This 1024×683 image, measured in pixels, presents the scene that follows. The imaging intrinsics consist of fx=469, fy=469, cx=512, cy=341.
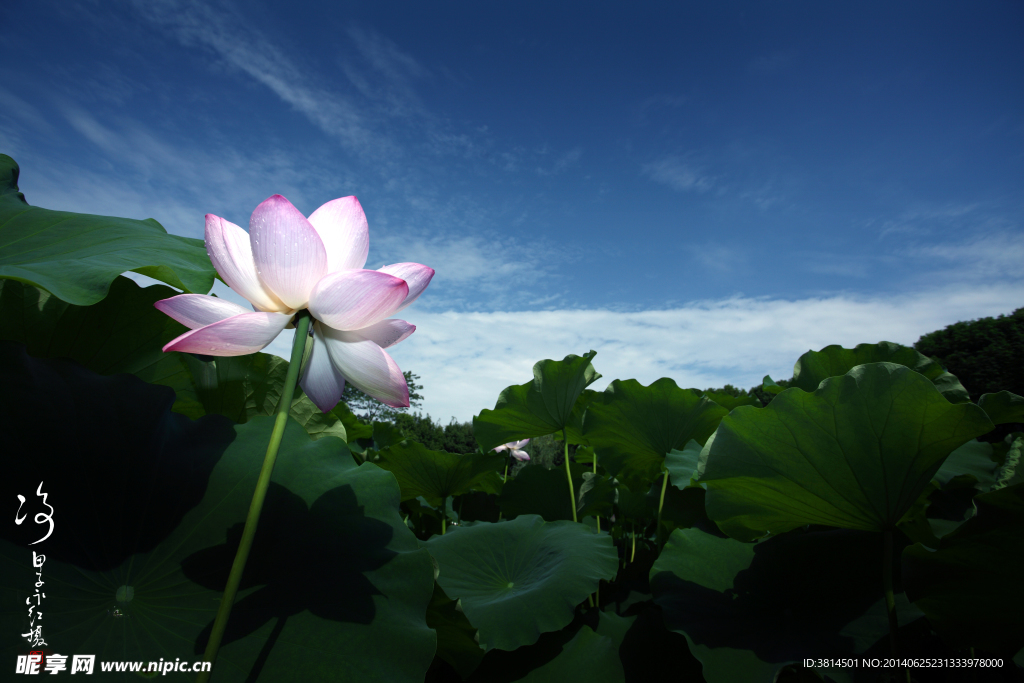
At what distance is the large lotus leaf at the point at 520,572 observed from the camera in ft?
3.95

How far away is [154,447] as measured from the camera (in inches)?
31.8

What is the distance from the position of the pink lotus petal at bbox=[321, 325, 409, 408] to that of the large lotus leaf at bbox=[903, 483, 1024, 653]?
98 centimetres

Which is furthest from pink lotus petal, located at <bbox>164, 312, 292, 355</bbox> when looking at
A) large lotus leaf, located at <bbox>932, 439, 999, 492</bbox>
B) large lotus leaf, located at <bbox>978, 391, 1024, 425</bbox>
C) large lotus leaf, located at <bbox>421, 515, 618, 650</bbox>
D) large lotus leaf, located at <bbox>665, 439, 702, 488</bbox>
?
large lotus leaf, located at <bbox>978, 391, 1024, 425</bbox>

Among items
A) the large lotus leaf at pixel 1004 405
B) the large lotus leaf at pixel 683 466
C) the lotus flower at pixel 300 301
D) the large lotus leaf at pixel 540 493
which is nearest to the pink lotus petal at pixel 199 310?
the lotus flower at pixel 300 301

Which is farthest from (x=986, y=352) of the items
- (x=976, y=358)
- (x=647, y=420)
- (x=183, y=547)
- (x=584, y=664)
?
(x=183, y=547)

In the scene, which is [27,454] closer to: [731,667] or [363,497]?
[363,497]

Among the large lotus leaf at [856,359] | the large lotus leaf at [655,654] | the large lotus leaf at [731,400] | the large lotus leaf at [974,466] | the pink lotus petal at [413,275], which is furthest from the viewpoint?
the large lotus leaf at [731,400]

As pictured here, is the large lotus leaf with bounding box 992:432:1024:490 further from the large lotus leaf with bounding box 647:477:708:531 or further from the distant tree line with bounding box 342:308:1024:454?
the distant tree line with bounding box 342:308:1024:454

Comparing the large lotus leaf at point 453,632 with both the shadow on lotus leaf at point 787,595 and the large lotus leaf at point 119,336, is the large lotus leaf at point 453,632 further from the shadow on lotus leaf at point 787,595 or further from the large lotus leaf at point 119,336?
the large lotus leaf at point 119,336

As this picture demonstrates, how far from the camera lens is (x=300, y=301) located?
0.56 metres

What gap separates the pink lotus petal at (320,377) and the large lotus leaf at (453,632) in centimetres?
48

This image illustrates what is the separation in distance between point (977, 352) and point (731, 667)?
2225 centimetres

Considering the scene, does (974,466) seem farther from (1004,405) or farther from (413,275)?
(413,275)

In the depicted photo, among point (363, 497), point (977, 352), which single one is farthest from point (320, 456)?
point (977, 352)
